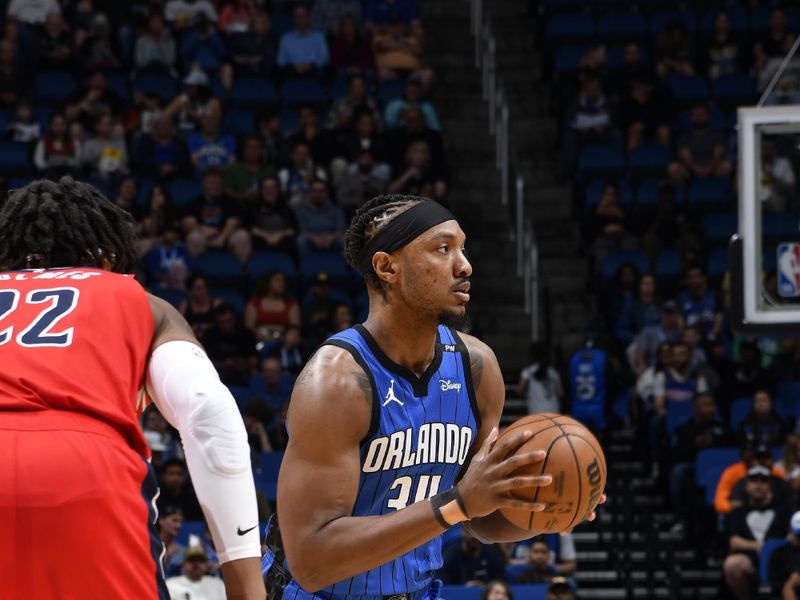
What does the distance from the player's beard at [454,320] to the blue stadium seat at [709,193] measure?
10663 mm

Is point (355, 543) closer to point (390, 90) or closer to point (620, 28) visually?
point (390, 90)

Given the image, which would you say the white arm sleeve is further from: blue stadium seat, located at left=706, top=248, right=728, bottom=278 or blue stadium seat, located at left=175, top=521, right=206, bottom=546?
blue stadium seat, located at left=706, top=248, right=728, bottom=278

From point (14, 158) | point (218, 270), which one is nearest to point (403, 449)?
point (218, 270)

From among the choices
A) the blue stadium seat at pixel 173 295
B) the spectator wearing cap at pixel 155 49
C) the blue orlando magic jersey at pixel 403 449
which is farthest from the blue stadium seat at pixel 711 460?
the blue orlando magic jersey at pixel 403 449

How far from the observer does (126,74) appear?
15.5 metres

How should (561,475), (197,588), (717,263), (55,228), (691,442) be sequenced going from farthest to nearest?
(717,263), (691,442), (197,588), (561,475), (55,228)

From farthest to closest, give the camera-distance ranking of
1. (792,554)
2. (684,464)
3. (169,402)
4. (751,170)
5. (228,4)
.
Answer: (228,4), (684,464), (792,554), (751,170), (169,402)

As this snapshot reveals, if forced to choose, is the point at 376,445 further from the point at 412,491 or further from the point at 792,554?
the point at 792,554

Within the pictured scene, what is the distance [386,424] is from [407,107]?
1112 centimetres

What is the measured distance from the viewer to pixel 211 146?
14.4 metres

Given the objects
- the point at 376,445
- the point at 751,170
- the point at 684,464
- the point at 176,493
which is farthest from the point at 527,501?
the point at 684,464

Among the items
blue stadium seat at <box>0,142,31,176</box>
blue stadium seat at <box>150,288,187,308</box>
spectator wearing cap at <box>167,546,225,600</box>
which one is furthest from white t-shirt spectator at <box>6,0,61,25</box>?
spectator wearing cap at <box>167,546,225,600</box>

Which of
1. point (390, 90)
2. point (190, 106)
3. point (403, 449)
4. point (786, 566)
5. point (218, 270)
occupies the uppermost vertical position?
point (390, 90)

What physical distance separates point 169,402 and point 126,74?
13305mm
